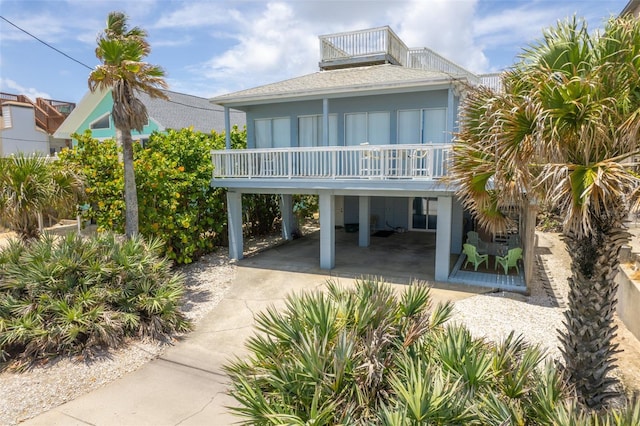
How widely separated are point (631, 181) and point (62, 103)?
4435cm

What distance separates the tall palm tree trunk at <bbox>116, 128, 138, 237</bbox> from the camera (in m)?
11.5

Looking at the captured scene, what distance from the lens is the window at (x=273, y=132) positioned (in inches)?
650

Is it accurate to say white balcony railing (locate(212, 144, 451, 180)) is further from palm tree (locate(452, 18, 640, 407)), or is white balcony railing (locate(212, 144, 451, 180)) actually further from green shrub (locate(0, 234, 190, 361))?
green shrub (locate(0, 234, 190, 361))

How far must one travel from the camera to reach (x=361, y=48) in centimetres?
1778

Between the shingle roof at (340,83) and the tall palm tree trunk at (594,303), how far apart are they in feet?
23.2

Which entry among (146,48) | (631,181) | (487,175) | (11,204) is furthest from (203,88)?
(631,181)

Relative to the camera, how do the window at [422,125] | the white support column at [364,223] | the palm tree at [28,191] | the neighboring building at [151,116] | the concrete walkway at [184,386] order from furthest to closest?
the neighboring building at [151,116] → the white support column at [364,223] → the window at [422,125] → the palm tree at [28,191] → the concrete walkway at [184,386]

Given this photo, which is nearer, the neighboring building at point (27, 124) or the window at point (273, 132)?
the window at point (273, 132)

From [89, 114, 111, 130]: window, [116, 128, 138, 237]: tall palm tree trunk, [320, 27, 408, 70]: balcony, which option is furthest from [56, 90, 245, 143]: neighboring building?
[116, 128, 138, 237]: tall palm tree trunk

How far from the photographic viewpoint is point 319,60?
Result: 1830cm

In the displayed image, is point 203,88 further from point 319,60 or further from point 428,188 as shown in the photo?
point 428,188

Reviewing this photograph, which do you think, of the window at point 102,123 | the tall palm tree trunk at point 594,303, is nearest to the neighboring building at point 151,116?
the window at point 102,123

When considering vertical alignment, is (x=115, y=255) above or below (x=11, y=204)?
below

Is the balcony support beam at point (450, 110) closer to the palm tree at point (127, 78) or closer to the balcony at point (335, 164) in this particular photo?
the balcony at point (335, 164)
